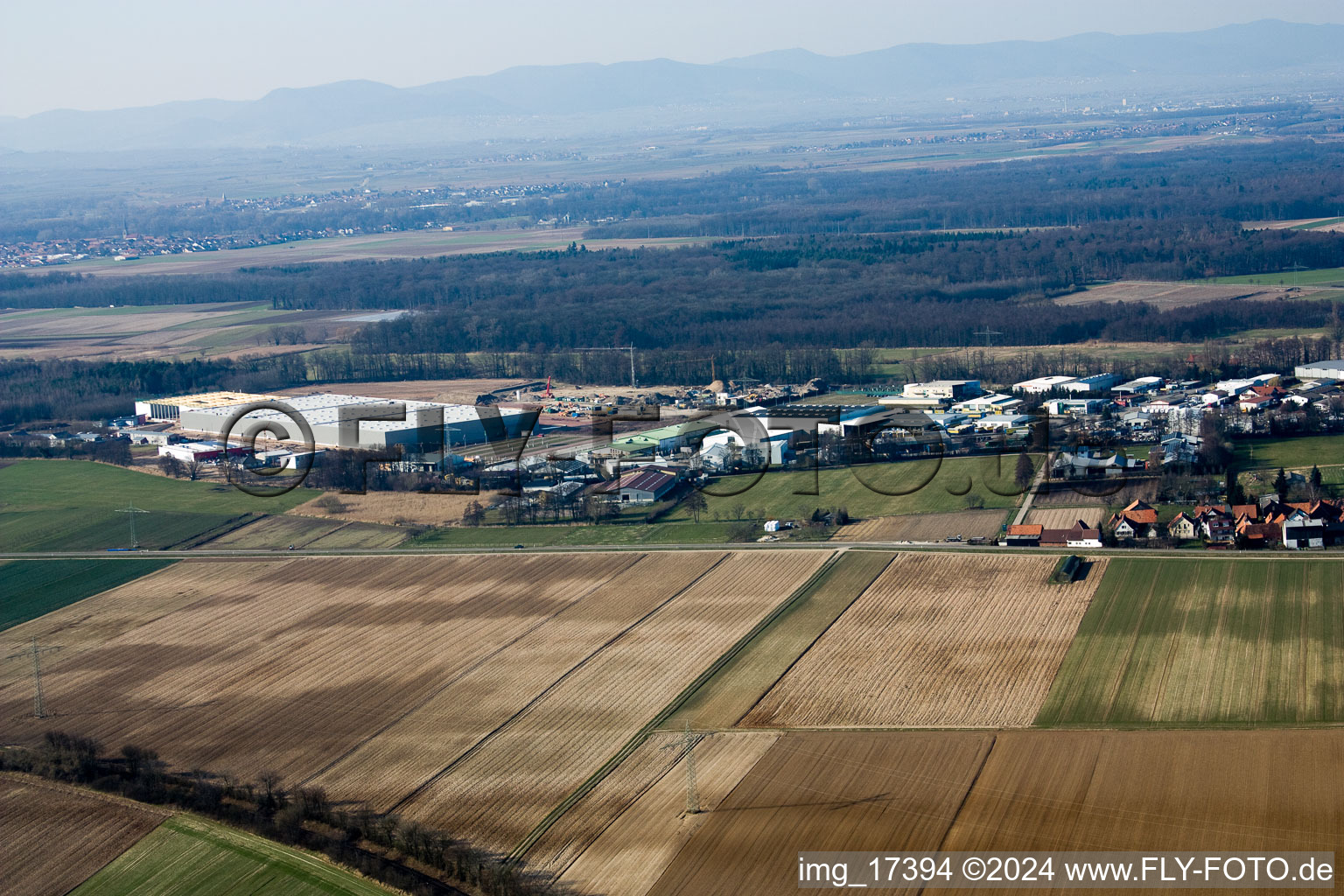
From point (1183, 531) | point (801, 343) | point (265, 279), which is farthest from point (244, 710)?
point (265, 279)

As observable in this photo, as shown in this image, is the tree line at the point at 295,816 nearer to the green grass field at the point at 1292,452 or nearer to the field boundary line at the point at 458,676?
the field boundary line at the point at 458,676

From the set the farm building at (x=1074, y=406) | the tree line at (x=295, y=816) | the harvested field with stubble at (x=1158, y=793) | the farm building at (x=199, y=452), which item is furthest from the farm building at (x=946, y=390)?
the tree line at (x=295, y=816)

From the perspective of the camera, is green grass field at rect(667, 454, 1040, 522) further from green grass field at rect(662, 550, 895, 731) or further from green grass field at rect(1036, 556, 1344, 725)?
green grass field at rect(1036, 556, 1344, 725)

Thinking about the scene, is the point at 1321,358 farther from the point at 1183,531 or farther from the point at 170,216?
the point at 170,216

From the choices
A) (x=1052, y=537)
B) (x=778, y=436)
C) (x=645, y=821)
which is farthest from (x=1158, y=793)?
(x=778, y=436)

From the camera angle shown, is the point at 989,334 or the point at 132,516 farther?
the point at 989,334

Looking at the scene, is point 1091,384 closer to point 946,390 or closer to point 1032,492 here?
point 946,390
